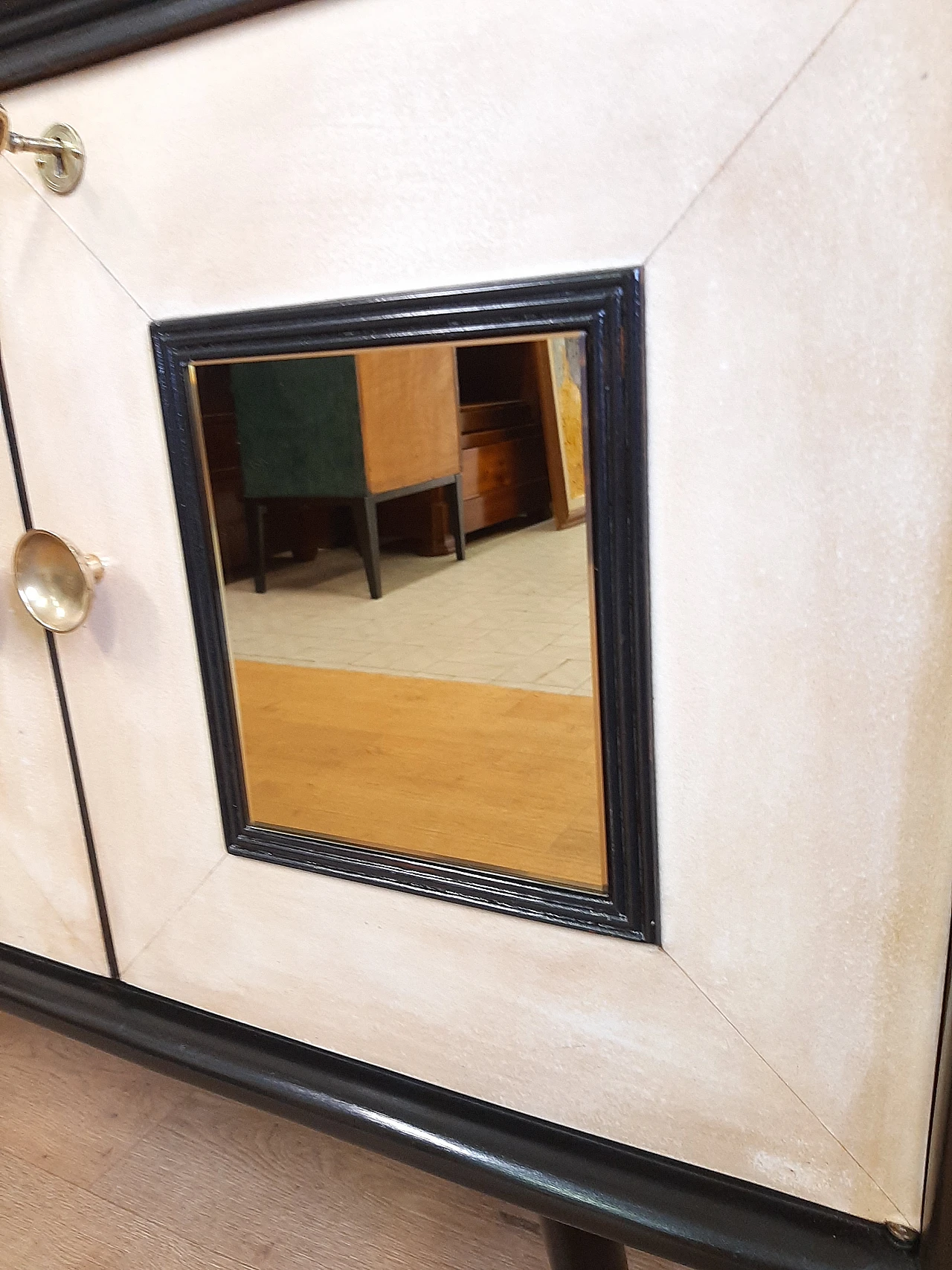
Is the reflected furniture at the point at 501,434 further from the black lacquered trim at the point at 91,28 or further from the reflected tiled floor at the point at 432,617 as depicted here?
the black lacquered trim at the point at 91,28

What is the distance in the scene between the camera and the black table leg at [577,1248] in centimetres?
48

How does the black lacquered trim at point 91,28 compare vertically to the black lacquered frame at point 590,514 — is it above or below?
above

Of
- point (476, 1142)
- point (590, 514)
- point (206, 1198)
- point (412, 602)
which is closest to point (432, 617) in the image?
point (412, 602)

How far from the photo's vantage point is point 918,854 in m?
0.36

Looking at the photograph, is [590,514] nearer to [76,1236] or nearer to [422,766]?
[422,766]

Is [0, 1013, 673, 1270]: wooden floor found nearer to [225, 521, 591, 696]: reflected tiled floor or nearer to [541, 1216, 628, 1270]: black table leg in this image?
[541, 1216, 628, 1270]: black table leg

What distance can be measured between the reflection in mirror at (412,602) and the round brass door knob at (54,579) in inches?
3.1

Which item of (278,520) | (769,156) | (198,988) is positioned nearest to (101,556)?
(278,520)

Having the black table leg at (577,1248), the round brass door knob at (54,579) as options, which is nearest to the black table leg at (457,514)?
the round brass door knob at (54,579)

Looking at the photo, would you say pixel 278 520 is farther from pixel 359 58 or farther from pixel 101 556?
pixel 359 58

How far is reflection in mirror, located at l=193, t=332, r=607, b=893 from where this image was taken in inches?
16.9

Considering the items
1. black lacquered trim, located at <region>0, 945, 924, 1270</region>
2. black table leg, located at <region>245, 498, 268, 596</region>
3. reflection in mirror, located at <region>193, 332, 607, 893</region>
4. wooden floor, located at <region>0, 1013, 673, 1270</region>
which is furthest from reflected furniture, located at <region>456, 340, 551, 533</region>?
wooden floor, located at <region>0, 1013, 673, 1270</region>

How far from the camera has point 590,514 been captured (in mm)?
393

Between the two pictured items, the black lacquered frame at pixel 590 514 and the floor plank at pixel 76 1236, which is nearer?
the black lacquered frame at pixel 590 514
